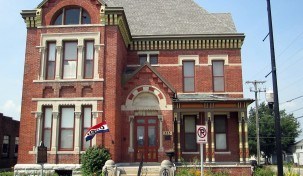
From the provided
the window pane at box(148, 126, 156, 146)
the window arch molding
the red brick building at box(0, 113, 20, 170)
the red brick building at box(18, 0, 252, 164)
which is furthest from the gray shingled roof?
the red brick building at box(0, 113, 20, 170)

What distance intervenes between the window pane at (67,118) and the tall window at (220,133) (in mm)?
10017

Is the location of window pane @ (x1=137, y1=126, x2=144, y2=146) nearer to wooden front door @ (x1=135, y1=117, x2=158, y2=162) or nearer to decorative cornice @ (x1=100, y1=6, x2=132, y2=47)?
wooden front door @ (x1=135, y1=117, x2=158, y2=162)

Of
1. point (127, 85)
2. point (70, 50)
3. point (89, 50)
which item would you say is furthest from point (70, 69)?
point (127, 85)

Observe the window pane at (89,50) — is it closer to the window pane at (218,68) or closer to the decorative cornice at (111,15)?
the decorative cornice at (111,15)

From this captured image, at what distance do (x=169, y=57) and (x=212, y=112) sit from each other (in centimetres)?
559

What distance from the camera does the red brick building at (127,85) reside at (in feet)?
67.8

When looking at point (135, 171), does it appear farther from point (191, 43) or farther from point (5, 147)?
point (5, 147)

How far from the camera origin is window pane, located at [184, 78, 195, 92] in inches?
1003

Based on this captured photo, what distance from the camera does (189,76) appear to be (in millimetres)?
25656

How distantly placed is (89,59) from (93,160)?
636 centimetres

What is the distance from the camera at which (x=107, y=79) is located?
2077 cm

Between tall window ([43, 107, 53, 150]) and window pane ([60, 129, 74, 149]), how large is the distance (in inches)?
29.9

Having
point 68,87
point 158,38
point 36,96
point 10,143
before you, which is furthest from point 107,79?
point 10,143

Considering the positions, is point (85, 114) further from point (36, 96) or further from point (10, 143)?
point (10, 143)
